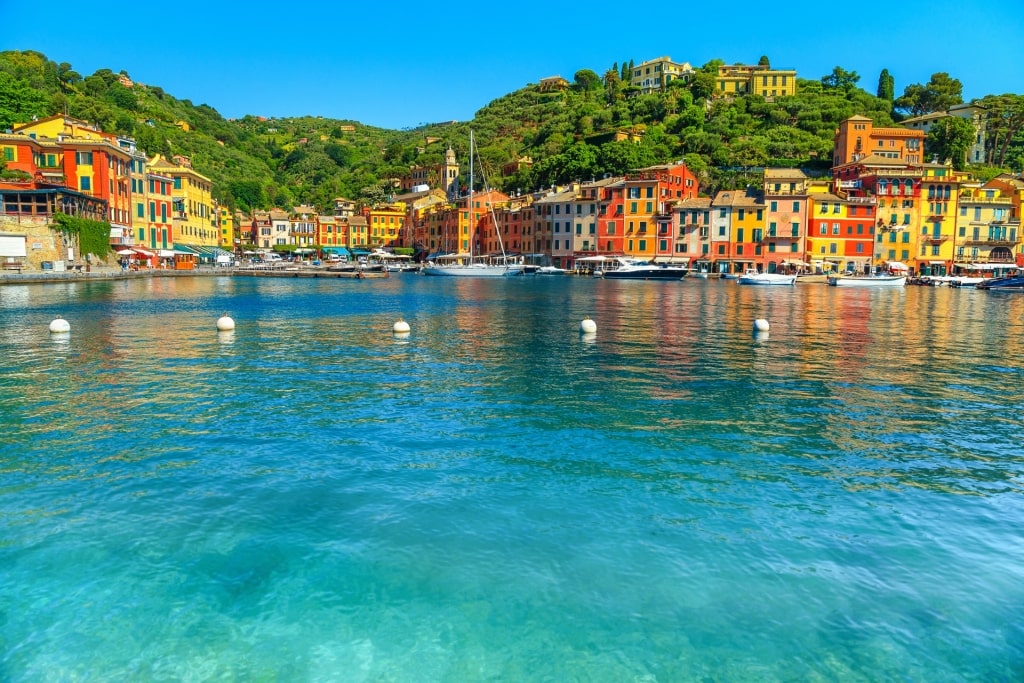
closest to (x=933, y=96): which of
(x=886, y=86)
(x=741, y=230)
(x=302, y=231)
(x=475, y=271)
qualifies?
(x=886, y=86)

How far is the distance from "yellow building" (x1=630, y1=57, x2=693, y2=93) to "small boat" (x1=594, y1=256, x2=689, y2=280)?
260 ft

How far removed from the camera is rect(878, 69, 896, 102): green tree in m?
133

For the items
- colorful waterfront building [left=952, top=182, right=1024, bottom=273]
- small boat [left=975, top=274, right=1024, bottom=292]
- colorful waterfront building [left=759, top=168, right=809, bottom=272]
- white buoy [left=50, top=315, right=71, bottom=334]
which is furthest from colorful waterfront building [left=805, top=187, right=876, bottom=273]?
white buoy [left=50, top=315, right=71, bottom=334]

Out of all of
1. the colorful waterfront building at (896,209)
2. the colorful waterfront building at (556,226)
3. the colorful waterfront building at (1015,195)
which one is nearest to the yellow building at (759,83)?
the colorful waterfront building at (1015,195)

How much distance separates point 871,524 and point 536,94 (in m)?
180

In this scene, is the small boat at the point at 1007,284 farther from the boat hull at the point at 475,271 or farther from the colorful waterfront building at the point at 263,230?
the colorful waterfront building at the point at 263,230

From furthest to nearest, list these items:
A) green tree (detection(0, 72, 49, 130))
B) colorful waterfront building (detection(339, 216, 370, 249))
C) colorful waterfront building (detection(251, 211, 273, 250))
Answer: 1. colorful waterfront building (detection(251, 211, 273, 250))
2. colorful waterfront building (detection(339, 216, 370, 249))
3. green tree (detection(0, 72, 49, 130))

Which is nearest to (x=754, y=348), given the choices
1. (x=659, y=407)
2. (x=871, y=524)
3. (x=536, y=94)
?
(x=659, y=407)

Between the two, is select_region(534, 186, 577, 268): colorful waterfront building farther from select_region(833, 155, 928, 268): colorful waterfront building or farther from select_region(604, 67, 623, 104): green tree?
select_region(604, 67, 623, 104): green tree

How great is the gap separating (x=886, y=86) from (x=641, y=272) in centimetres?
8349

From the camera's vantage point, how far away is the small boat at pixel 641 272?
268ft

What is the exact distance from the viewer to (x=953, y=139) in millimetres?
100875

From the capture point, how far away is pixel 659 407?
1528 centimetres

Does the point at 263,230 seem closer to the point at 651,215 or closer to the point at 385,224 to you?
the point at 385,224
